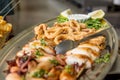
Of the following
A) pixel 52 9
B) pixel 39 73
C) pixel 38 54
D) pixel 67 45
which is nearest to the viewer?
pixel 39 73

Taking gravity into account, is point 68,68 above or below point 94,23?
below

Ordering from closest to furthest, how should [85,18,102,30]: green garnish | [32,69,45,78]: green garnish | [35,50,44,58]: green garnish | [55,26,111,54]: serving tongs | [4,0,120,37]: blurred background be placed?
[32,69,45,78]: green garnish, [35,50,44,58]: green garnish, [55,26,111,54]: serving tongs, [85,18,102,30]: green garnish, [4,0,120,37]: blurred background

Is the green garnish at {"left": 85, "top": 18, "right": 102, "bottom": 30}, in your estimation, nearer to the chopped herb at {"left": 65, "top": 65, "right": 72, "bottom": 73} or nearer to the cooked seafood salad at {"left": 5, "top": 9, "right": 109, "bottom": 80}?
the cooked seafood salad at {"left": 5, "top": 9, "right": 109, "bottom": 80}

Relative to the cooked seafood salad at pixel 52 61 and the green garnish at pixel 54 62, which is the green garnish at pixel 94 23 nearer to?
the cooked seafood salad at pixel 52 61

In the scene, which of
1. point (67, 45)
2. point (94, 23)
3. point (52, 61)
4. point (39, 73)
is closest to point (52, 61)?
point (52, 61)

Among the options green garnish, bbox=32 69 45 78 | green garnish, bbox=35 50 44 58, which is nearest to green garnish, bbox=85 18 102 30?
green garnish, bbox=35 50 44 58

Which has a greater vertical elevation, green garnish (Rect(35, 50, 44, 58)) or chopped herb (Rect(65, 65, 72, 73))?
green garnish (Rect(35, 50, 44, 58))

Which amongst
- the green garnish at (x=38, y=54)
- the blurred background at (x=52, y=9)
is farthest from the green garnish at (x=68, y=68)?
the blurred background at (x=52, y=9)

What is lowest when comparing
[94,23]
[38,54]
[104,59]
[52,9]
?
[104,59]

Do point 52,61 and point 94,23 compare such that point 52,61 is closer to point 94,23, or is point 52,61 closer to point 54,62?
point 54,62

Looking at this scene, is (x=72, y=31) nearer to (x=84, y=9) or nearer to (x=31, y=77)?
(x=31, y=77)
